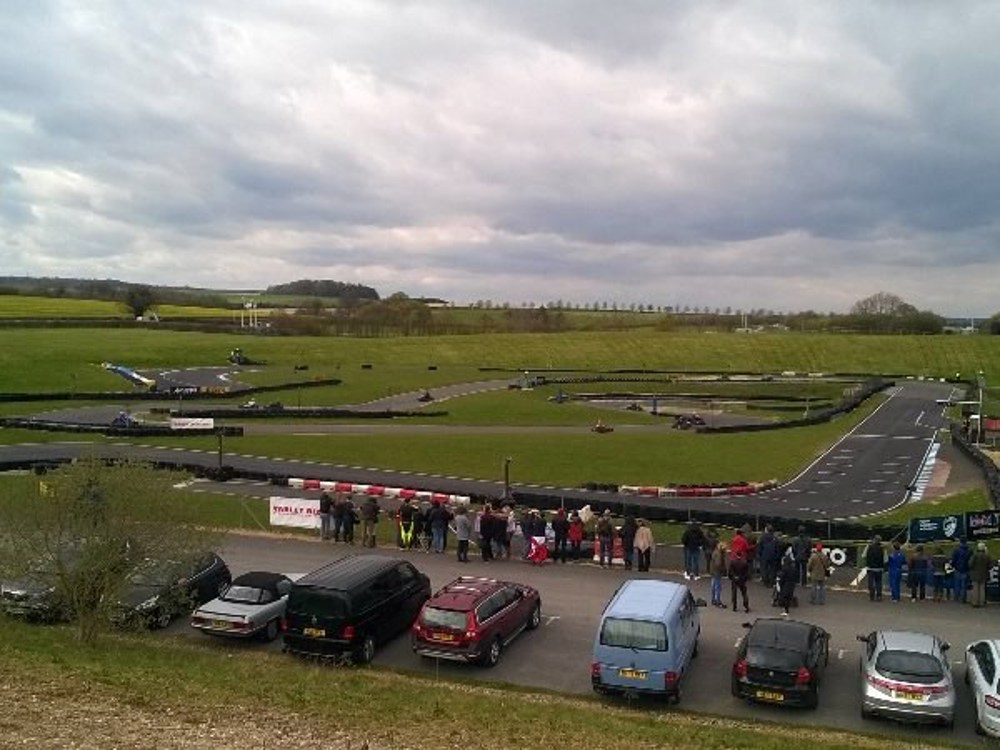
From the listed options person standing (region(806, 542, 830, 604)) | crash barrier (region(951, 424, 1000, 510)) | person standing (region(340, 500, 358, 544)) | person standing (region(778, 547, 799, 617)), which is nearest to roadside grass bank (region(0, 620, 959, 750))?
person standing (region(778, 547, 799, 617))

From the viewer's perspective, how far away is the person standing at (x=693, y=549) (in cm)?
2519

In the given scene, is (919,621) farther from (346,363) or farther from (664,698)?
(346,363)

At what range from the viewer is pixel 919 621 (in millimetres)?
22047

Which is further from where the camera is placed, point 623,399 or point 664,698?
point 623,399

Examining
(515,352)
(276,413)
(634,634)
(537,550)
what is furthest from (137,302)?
(634,634)

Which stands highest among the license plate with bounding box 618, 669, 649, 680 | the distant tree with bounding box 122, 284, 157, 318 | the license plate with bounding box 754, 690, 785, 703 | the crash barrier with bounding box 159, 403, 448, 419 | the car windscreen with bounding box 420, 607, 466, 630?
the distant tree with bounding box 122, 284, 157, 318

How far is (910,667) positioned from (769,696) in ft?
7.89

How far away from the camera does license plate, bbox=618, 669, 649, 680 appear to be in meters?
16.5

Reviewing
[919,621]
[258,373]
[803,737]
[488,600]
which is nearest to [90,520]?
[488,600]

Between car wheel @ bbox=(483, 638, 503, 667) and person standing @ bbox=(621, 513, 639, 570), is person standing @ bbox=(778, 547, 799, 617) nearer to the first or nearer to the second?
person standing @ bbox=(621, 513, 639, 570)

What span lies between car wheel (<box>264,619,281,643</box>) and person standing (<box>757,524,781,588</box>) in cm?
1232

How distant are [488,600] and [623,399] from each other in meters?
66.1

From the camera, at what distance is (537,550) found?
27234mm

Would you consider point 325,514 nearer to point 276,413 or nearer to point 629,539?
point 629,539
